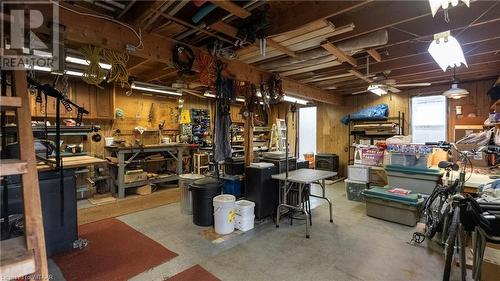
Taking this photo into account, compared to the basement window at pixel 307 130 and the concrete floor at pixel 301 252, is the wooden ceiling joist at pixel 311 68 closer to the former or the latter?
the concrete floor at pixel 301 252

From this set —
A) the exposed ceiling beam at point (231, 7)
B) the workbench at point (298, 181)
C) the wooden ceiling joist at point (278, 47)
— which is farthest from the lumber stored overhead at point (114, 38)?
the workbench at point (298, 181)

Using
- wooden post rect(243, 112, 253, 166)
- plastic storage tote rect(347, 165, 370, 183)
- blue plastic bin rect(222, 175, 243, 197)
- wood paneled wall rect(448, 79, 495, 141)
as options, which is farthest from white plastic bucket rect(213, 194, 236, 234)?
wood paneled wall rect(448, 79, 495, 141)

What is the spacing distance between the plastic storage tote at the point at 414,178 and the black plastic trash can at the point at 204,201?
3208 millimetres

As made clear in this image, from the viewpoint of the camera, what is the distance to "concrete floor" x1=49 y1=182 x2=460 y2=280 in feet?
8.36

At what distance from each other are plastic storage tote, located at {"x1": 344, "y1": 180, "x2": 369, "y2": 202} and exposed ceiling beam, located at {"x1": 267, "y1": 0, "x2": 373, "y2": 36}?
13.0 ft

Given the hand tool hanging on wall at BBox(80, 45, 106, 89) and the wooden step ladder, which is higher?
the hand tool hanging on wall at BBox(80, 45, 106, 89)

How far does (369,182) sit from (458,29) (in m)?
3.39

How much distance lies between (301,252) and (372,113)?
4.81m

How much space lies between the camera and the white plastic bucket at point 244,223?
142 inches

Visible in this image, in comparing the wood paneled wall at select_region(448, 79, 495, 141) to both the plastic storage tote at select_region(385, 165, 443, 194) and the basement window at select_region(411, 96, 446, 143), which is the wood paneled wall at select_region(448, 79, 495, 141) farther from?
the plastic storage tote at select_region(385, 165, 443, 194)

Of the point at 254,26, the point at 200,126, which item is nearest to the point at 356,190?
the point at 254,26

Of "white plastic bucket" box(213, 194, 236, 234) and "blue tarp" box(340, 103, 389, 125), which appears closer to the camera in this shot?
"white plastic bucket" box(213, 194, 236, 234)

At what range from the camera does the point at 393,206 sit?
3.97 metres

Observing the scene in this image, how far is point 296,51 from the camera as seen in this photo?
3324 mm
